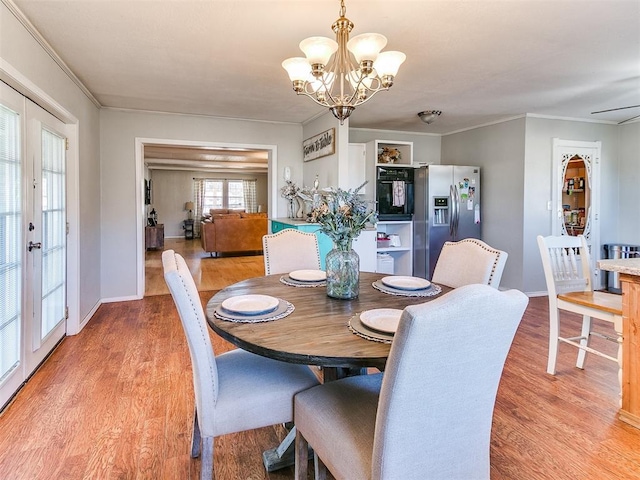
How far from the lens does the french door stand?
7.16ft

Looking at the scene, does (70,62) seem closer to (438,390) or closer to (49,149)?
(49,149)

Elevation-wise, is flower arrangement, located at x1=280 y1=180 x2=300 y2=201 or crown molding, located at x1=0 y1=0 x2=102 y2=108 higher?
crown molding, located at x1=0 y1=0 x2=102 y2=108

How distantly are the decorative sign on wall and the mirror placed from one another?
3.15 meters

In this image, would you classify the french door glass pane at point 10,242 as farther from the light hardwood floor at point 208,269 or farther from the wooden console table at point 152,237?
the wooden console table at point 152,237

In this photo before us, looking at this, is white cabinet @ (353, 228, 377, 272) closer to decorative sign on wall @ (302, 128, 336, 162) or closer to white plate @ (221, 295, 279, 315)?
decorative sign on wall @ (302, 128, 336, 162)

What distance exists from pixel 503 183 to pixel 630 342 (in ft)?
11.0

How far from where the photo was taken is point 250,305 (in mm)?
1611

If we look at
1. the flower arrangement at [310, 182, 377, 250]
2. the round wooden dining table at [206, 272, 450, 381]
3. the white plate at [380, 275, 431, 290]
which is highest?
the flower arrangement at [310, 182, 377, 250]

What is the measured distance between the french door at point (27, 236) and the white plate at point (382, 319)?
2.09m

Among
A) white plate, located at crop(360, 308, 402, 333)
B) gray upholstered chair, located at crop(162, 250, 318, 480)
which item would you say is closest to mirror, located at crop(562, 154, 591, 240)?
white plate, located at crop(360, 308, 402, 333)

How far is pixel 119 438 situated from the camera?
1871 mm

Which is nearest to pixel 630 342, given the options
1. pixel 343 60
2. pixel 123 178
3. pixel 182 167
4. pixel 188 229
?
pixel 343 60

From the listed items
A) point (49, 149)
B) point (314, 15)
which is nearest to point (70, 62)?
point (49, 149)

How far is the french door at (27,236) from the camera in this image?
2184 mm
